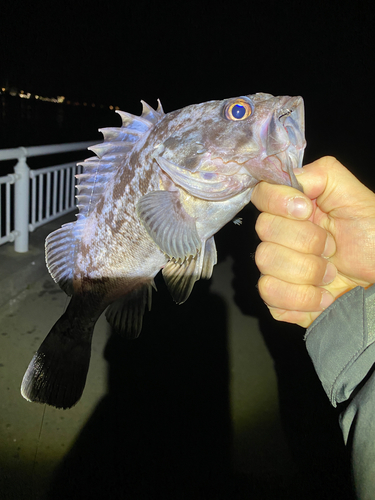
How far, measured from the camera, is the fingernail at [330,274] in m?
1.32

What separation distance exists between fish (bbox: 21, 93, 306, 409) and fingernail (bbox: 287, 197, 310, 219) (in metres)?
0.10

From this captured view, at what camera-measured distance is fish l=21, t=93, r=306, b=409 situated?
3.33ft

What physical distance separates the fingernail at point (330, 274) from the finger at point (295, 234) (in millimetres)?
191

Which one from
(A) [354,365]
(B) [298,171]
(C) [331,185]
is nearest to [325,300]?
(A) [354,365]

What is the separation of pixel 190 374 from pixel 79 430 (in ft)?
2.77

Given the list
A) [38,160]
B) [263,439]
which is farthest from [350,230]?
[38,160]

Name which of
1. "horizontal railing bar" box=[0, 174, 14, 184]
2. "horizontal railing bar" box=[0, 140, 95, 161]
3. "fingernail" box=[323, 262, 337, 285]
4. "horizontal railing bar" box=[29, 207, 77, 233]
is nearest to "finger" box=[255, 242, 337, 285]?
"fingernail" box=[323, 262, 337, 285]

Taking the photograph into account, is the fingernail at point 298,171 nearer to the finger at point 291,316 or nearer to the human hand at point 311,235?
the human hand at point 311,235

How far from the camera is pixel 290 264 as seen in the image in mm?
1161

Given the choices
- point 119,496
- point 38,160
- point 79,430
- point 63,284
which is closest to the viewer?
point 63,284

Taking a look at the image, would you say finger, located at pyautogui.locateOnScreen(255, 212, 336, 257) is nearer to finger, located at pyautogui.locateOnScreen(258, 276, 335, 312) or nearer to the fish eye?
finger, located at pyautogui.locateOnScreen(258, 276, 335, 312)

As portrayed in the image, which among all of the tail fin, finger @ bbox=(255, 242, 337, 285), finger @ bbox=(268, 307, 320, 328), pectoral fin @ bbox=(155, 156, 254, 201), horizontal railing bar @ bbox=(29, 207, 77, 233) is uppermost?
pectoral fin @ bbox=(155, 156, 254, 201)

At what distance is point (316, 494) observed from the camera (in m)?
1.75

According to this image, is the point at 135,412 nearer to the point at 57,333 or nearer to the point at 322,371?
the point at 57,333
